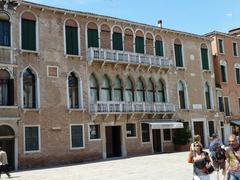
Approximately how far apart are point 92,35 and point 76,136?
277 inches

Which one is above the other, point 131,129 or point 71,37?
point 71,37

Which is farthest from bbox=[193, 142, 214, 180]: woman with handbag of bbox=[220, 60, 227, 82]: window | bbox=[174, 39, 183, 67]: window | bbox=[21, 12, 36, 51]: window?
bbox=[220, 60, 227, 82]: window

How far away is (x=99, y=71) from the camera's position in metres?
27.0

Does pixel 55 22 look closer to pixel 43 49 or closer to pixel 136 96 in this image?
pixel 43 49

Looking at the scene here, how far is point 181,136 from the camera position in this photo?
30328 millimetres

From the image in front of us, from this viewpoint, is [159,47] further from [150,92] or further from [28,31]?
[28,31]

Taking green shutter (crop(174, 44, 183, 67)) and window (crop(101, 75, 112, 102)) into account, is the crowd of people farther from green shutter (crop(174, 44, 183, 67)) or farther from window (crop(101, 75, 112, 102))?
green shutter (crop(174, 44, 183, 67))

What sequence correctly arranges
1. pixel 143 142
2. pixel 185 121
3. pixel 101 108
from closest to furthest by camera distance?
pixel 101 108
pixel 143 142
pixel 185 121

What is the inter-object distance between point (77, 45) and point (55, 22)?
82.9 inches

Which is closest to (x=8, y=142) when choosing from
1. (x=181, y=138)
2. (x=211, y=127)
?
(x=181, y=138)

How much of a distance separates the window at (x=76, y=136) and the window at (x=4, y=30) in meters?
6.61

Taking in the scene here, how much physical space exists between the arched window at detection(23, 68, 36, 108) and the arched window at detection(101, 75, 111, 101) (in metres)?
5.26

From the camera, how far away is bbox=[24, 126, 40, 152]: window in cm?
2264

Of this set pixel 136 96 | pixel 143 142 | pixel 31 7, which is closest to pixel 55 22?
pixel 31 7
